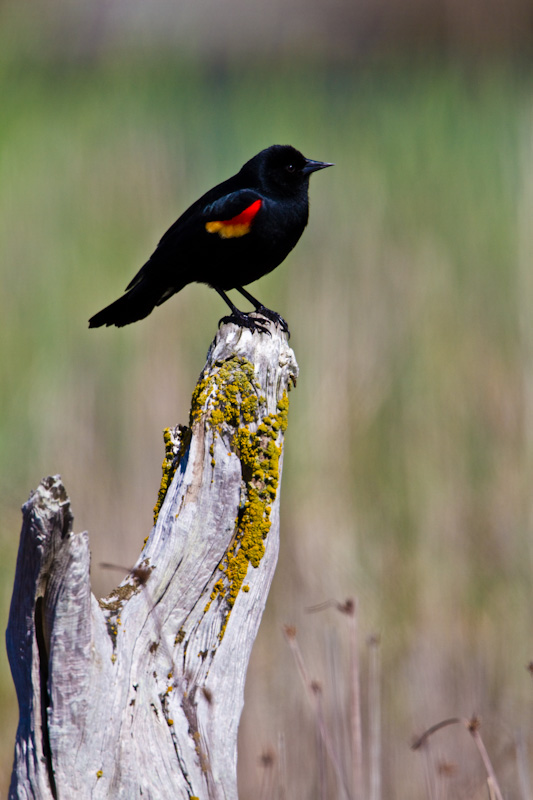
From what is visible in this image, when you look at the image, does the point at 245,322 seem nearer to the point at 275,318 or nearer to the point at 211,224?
the point at 275,318

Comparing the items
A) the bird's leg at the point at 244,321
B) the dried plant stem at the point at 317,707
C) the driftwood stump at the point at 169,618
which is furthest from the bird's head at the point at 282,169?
the dried plant stem at the point at 317,707

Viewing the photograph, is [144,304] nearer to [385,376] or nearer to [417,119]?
[385,376]

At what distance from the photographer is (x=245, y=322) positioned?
210 cm

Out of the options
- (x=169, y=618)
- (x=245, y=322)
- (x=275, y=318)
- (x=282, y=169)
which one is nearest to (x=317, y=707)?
(x=169, y=618)

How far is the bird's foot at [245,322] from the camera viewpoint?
1.81 m

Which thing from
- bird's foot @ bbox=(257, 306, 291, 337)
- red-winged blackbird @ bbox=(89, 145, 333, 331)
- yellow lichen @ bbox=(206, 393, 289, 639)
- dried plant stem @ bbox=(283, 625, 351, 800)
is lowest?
dried plant stem @ bbox=(283, 625, 351, 800)

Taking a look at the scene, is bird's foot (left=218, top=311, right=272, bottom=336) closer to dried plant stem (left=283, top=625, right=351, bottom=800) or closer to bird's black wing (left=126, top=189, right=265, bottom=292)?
bird's black wing (left=126, top=189, right=265, bottom=292)

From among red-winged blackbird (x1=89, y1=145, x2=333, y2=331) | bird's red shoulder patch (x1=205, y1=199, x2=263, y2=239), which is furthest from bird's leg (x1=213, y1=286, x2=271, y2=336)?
bird's red shoulder patch (x1=205, y1=199, x2=263, y2=239)

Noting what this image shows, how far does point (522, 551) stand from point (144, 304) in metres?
1.81

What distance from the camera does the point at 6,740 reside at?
2689mm

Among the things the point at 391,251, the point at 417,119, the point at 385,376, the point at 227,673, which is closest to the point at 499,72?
the point at 417,119

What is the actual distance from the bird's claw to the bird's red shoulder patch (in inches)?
12.5

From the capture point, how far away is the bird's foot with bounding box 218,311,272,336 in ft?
5.95

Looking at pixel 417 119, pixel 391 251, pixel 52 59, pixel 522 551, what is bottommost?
pixel 522 551
